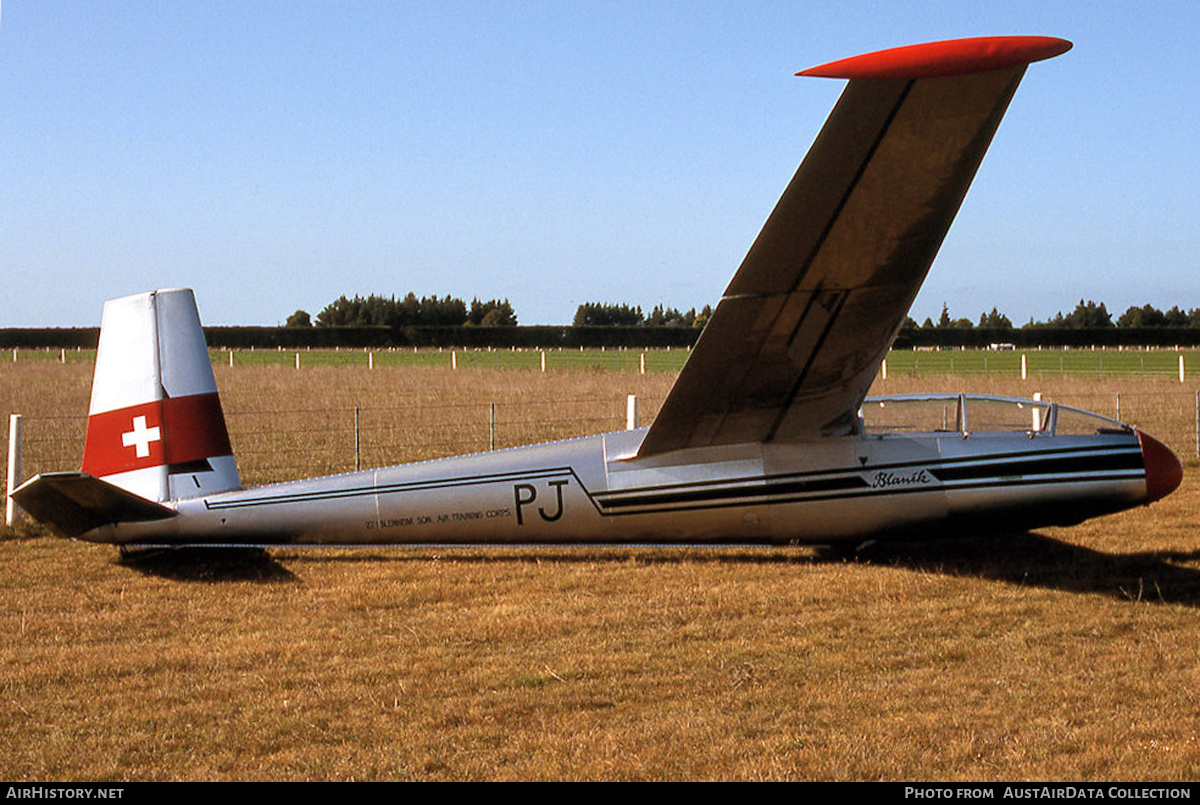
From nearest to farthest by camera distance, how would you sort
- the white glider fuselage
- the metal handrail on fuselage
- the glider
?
the glider, the white glider fuselage, the metal handrail on fuselage

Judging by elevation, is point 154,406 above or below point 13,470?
above

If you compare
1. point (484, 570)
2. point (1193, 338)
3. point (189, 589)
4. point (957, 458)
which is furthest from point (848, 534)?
point (1193, 338)

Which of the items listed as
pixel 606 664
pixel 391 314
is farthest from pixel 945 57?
pixel 391 314

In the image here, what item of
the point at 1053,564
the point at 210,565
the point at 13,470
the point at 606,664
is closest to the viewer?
the point at 606,664

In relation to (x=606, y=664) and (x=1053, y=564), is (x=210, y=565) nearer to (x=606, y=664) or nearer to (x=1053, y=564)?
(x=606, y=664)

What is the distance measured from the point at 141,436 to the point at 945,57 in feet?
23.8

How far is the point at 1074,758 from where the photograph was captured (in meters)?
4.68

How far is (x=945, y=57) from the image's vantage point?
578 centimetres

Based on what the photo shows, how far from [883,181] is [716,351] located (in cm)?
195

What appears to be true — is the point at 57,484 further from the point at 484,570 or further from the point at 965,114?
the point at 965,114

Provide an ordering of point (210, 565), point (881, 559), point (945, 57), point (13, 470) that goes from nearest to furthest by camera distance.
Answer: point (945, 57)
point (210, 565)
point (881, 559)
point (13, 470)

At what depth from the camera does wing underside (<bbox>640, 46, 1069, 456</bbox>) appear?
6.24m

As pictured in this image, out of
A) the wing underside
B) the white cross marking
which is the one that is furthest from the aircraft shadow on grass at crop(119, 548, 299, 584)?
the wing underside

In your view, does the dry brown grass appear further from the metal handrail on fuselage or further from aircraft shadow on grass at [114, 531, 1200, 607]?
the metal handrail on fuselage
